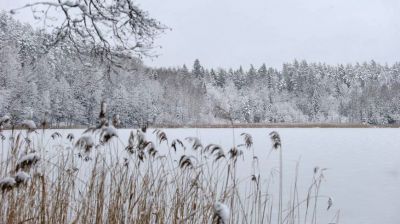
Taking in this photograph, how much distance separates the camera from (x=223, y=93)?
90625 millimetres

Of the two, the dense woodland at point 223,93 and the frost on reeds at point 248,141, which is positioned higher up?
the dense woodland at point 223,93

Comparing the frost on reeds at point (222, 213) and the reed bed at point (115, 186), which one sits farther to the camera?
the reed bed at point (115, 186)

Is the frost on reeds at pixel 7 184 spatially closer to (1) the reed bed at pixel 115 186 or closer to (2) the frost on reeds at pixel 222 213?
(1) the reed bed at pixel 115 186

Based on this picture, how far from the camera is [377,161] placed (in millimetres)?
14008

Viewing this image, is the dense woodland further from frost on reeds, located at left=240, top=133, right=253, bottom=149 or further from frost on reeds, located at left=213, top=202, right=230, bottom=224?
frost on reeds, located at left=213, top=202, right=230, bottom=224

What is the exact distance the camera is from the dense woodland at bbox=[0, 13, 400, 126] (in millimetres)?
51062

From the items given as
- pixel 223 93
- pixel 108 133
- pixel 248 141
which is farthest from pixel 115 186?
pixel 223 93

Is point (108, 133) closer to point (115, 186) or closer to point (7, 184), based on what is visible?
point (7, 184)

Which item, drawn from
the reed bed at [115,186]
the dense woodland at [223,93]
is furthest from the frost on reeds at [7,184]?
the dense woodland at [223,93]

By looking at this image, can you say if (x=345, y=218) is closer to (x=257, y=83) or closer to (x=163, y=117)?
(x=163, y=117)

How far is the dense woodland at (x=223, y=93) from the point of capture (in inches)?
2010

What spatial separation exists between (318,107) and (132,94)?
45044mm

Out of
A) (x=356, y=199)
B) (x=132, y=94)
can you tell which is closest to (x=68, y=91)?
(x=132, y=94)

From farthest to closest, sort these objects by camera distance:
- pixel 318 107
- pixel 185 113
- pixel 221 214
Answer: pixel 318 107, pixel 185 113, pixel 221 214
